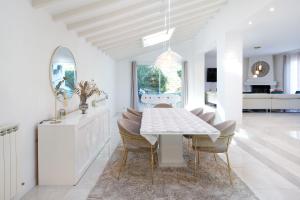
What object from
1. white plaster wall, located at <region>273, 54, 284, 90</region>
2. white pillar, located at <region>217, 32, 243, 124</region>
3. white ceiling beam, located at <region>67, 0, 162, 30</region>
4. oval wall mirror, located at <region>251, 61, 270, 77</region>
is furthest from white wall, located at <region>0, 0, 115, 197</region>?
white plaster wall, located at <region>273, 54, 284, 90</region>

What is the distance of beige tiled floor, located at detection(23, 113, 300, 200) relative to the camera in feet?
10.1

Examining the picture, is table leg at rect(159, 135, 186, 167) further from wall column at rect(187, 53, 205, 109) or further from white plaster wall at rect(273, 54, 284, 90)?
white plaster wall at rect(273, 54, 284, 90)

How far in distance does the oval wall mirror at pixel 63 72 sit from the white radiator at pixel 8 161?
4.82 feet

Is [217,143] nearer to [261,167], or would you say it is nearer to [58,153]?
[261,167]

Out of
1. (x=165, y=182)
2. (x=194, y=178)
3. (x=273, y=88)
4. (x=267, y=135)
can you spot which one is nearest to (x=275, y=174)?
(x=194, y=178)

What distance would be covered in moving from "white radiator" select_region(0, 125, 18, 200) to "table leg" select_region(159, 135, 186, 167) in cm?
215

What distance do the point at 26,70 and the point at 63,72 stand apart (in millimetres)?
1278

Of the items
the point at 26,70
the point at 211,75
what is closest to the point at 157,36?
the point at 211,75

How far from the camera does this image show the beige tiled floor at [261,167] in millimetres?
3084

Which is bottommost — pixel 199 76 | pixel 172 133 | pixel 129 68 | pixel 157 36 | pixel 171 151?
pixel 171 151

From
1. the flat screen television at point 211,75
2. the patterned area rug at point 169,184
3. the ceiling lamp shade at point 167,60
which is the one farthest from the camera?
the flat screen television at point 211,75

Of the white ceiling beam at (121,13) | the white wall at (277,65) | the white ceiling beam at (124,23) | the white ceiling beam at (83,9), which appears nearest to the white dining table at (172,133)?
the white ceiling beam at (83,9)

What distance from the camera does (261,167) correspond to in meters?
4.08

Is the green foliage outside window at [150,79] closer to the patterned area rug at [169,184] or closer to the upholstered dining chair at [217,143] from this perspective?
the patterned area rug at [169,184]
